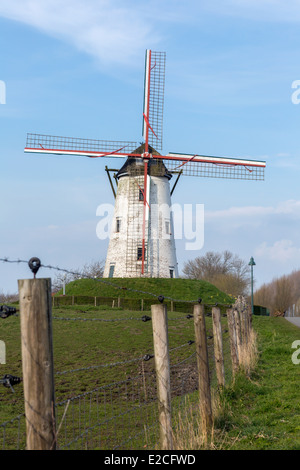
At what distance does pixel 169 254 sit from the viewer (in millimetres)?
45656

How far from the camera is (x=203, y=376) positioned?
830 cm

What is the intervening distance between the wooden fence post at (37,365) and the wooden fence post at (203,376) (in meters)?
3.62

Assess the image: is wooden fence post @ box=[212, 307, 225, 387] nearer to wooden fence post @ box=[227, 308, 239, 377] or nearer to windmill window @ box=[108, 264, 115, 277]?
wooden fence post @ box=[227, 308, 239, 377]

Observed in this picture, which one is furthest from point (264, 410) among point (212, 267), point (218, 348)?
point (212, 267)

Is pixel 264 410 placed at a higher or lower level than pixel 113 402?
higher

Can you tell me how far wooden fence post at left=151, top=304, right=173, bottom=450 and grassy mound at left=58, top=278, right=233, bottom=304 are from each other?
1370 inches

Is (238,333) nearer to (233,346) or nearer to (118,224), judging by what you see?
(233,346)

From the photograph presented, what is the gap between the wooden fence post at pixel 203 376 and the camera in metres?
7.98

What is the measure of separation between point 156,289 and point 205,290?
507 cm

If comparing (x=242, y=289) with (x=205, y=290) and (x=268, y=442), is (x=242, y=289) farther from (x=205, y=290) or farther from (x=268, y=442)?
(x=268, y=442)

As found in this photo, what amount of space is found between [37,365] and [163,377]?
7.78 ft

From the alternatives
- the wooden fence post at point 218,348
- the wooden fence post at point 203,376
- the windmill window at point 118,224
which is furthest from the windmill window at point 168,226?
the wooden fence post at point 203,376

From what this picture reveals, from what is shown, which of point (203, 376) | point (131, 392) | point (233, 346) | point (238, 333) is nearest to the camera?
point (203, 376)
